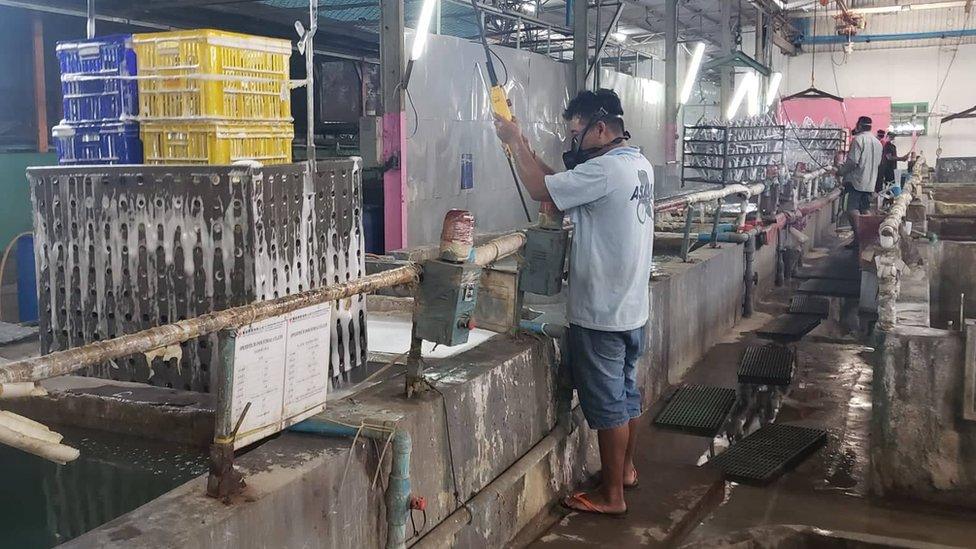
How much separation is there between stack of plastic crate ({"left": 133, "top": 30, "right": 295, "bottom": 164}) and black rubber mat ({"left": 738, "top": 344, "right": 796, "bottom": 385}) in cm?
486

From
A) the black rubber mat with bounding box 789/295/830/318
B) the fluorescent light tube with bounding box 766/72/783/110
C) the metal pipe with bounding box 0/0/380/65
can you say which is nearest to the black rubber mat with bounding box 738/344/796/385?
the black rubber mat with bounding box 789/295/830/318

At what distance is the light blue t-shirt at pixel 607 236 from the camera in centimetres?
419

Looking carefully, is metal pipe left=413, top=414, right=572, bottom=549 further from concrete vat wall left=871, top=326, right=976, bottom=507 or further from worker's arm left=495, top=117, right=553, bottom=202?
concrete vat wall left=871, top=326, right=976, bottom=507

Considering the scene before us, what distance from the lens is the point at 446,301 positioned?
345 cm

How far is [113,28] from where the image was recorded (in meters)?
9.73

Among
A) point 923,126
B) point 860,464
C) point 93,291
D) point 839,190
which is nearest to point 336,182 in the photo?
point 93,291

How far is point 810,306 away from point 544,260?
665 cm

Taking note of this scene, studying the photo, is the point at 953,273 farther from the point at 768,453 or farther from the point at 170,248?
the point at 170,248

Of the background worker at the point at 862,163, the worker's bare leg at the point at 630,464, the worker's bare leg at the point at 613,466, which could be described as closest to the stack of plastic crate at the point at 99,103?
the worker's bare leg at the point at 613,466

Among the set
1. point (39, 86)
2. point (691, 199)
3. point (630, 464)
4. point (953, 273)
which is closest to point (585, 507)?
point (630, 464)

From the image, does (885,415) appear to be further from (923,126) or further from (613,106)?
(923,126)

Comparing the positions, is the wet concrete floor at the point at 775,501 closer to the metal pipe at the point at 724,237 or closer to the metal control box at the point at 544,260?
the metal control box at the point at 544,260

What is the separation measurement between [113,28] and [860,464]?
8833 millimetres

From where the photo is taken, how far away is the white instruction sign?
8.18ft
